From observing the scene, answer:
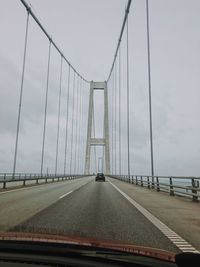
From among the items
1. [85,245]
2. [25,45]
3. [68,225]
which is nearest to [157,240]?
[68,225]

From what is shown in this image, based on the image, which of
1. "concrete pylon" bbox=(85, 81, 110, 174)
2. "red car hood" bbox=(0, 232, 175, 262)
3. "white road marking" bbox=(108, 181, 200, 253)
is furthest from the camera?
"concrete pylon" bbox=(85, 81, 110, 174)

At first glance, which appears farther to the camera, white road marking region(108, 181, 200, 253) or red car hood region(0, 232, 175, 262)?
white road marking region(108, 181, 200, 253)

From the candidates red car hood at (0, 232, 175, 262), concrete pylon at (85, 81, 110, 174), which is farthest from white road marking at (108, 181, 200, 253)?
concrete pylon at (85, 81, 110, 174)

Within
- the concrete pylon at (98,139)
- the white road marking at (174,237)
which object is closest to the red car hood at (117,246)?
the white road marking at (174,237)

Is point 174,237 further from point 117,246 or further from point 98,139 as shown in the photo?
point 98,139

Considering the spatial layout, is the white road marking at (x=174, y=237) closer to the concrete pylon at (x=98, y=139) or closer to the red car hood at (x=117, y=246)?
the red car hood at (x=117, y=246)

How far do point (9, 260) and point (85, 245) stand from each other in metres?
0.80

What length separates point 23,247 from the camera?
3453mm

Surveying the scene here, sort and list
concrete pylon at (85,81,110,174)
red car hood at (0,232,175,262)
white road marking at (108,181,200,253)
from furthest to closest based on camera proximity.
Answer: concrete pylon at (85,81,110,174)
white road marking at (108,181,200,253)
red car hood at (0,232,175,262)

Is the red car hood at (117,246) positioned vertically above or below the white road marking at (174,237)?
above

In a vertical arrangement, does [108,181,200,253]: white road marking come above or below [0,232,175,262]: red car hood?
below

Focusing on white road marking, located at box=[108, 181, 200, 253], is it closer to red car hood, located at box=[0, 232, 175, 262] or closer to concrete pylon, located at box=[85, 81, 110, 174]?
red car hood, located at box=[0, 232, 175, 262]

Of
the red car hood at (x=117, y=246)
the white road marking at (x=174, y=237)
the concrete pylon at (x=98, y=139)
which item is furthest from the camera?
the concrete pylon at (x=98, y=139)

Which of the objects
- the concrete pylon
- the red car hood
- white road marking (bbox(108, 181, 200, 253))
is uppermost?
the concrete pylon
